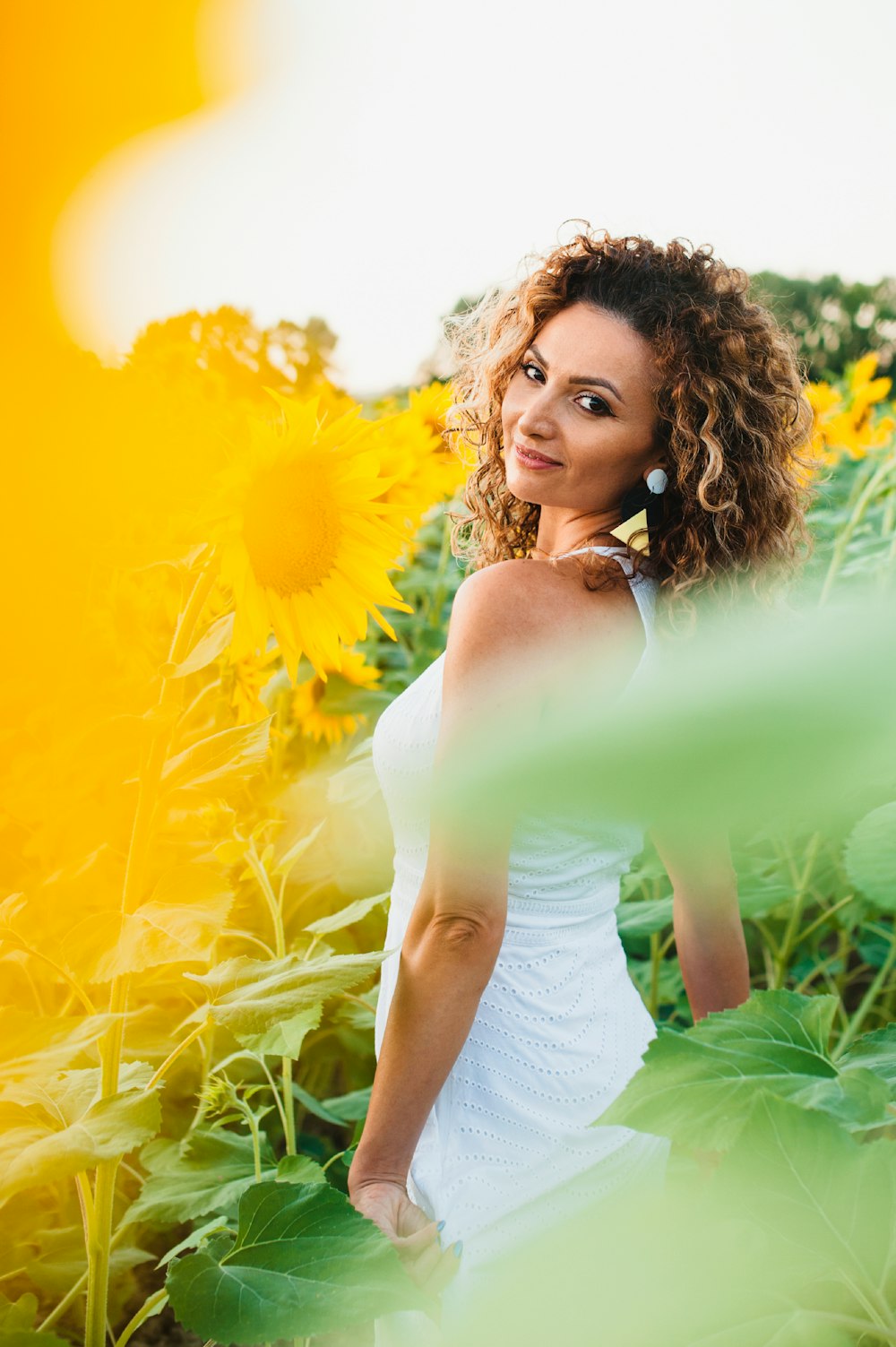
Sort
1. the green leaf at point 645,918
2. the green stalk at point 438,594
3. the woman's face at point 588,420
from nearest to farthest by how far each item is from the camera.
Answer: the woman's face at point 588,420 → the green leaf at point 645,918 → the green stalk at point 438,594

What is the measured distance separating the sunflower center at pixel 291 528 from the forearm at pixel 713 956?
593mm

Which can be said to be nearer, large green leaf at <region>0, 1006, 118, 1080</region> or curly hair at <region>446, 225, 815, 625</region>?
large green leaf at <region>0, 1006, 118, 1080</region>

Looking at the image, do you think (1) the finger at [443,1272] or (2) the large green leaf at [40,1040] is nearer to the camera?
(2) the large green leaf at [40,1040]

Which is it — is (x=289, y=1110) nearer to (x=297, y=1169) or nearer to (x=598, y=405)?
(x=297, y=1169)

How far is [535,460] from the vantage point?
45.5 inches

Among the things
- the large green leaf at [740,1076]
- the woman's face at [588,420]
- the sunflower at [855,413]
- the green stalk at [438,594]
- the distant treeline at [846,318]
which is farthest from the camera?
the distant treeline at [846,318]

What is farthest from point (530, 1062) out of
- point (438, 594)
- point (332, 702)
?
point (438, 594)

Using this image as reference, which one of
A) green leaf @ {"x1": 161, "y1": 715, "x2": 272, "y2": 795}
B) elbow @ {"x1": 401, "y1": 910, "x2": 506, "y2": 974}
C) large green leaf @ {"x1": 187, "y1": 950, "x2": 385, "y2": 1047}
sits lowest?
elbow @ {"x1": 401, "y1": 910, "x2": 506, "y2": 974}

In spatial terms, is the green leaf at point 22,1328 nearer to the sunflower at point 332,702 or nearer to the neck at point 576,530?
the neck at point 576,530

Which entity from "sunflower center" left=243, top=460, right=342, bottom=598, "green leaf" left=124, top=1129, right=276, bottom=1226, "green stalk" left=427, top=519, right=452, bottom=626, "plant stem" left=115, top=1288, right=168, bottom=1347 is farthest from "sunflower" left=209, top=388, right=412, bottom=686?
"green stalk" left=427, top=519, right=452, bottom=626

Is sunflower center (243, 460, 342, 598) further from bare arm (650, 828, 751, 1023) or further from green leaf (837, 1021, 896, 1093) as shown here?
bare arm (650, 828, 751, 1023)

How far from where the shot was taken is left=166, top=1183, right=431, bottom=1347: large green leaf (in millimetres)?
640

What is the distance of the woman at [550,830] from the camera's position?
3.23ft

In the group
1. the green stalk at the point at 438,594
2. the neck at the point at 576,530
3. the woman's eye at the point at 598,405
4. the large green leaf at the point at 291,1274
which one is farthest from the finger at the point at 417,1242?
the green stalk at the point at 438,594
